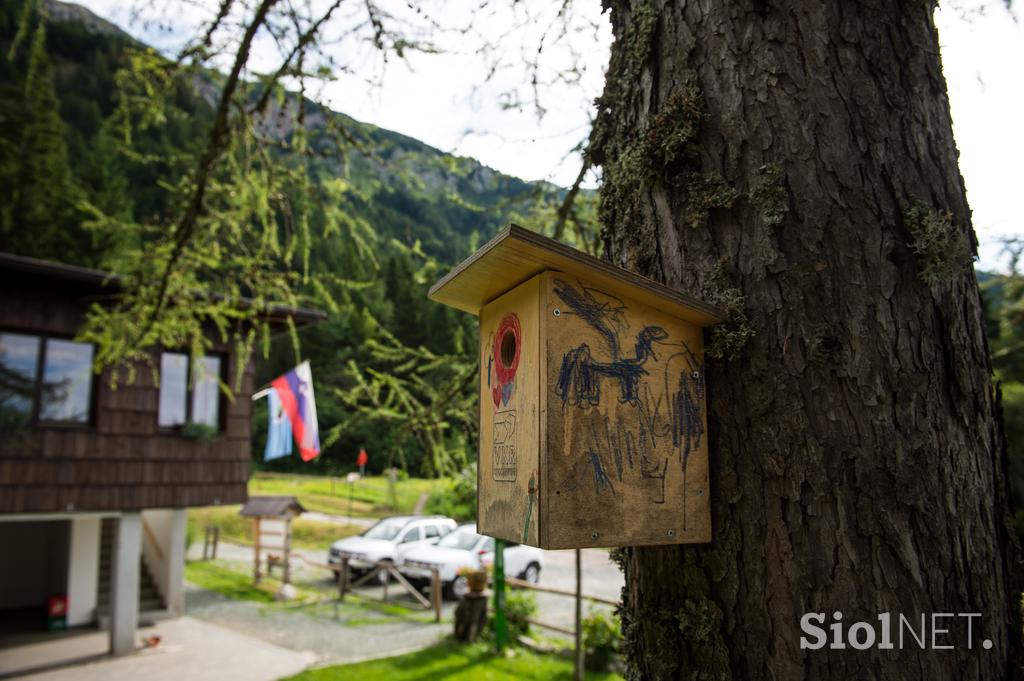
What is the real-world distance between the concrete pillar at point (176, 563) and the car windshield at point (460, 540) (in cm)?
496

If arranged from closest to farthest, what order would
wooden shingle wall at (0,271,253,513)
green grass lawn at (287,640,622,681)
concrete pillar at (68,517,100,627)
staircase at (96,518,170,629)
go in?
green grass lawn at (287,640,622,681), wooden shingle wall at (0,271,253,513), concrete pillar at (68,517,100,627), staircase at (96,518,170,629)

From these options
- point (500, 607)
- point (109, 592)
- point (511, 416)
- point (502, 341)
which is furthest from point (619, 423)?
point (109, 592)

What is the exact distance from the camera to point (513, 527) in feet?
5.22

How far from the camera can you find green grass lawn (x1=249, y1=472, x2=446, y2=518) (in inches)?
1024

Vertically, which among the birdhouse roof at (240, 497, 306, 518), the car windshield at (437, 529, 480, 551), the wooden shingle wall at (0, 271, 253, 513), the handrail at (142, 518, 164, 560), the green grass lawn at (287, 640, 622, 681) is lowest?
the green grass lawn at (287, 640, 622, 681)

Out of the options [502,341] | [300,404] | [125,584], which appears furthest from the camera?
[300,404]

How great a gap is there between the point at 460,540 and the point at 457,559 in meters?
0.69

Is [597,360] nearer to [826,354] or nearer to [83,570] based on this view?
[826,354]

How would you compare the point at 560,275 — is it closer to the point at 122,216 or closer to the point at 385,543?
the point at 385,543

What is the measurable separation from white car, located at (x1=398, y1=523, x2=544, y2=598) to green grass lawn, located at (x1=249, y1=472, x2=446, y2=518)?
10.0m

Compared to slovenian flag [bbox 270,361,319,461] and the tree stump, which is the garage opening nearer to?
slovenian flag [bbox 270,361,319,461]

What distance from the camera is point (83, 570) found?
38.7 feet

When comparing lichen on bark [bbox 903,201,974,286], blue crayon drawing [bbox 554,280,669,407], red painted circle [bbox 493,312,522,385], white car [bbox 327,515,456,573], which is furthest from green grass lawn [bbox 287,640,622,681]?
lichen on bark [bbox 903,201,974,286]

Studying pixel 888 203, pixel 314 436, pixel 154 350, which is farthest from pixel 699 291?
pixel 154 350
